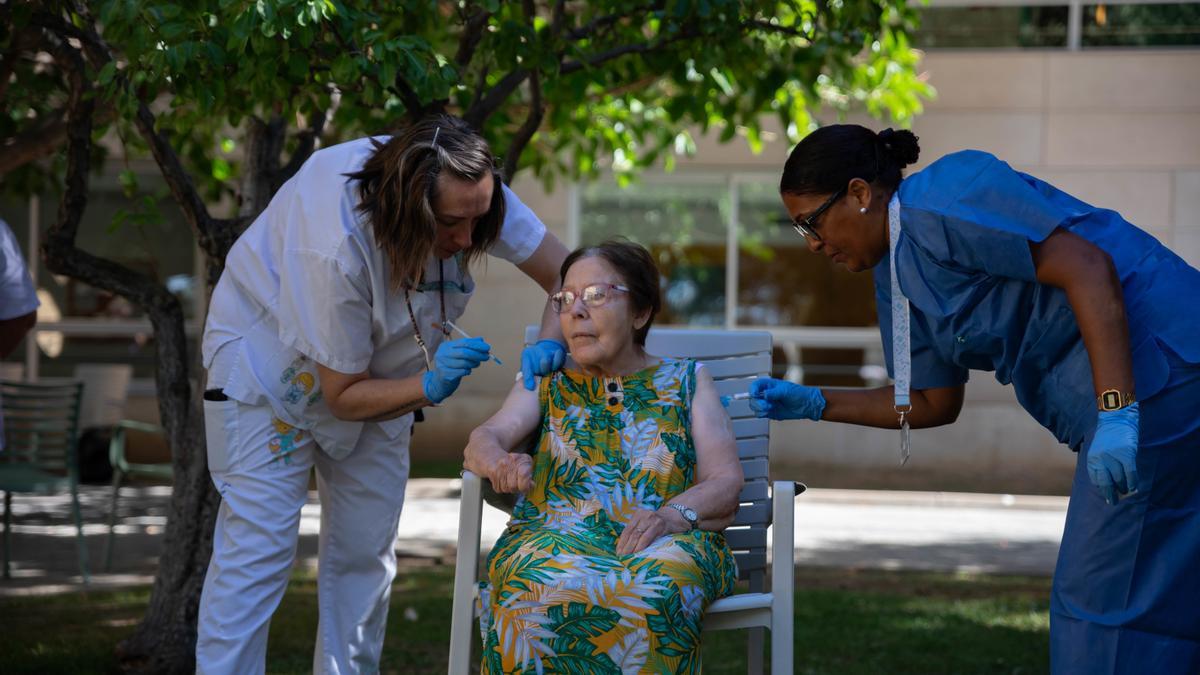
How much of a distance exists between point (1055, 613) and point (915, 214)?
85 cm

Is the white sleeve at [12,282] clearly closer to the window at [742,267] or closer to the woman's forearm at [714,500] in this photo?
the woman's forearm at [714,500]

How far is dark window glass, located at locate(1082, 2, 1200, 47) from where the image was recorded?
1141 cm

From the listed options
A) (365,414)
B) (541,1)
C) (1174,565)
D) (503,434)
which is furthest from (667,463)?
(541,1)

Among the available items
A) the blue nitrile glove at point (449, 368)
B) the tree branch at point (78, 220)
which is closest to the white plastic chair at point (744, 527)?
the blue nitrile glove at point (449, 368)

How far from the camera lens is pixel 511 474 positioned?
10.2 feet

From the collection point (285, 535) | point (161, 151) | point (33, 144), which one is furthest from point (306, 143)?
point (285, 535)

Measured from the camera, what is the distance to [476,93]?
4695 mm

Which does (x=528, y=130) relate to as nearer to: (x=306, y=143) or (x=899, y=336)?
(x=306, y=143)

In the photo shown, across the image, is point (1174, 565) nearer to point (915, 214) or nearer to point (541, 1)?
point (915, 214)

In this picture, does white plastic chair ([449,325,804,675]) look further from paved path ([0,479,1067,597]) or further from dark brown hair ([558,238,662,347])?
paved path ([0,479,1067,597])

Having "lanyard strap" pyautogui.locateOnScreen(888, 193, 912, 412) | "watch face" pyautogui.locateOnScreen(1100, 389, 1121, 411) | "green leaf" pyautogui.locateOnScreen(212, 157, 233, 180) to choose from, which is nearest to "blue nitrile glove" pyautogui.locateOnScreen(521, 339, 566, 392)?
"lanyard strap" pyautogui.locateOnScreen(888, 193, 912, 412)

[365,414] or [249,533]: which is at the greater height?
[365,414]

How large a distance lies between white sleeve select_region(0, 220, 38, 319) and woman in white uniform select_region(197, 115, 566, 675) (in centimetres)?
121

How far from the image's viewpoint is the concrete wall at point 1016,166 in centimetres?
1122
